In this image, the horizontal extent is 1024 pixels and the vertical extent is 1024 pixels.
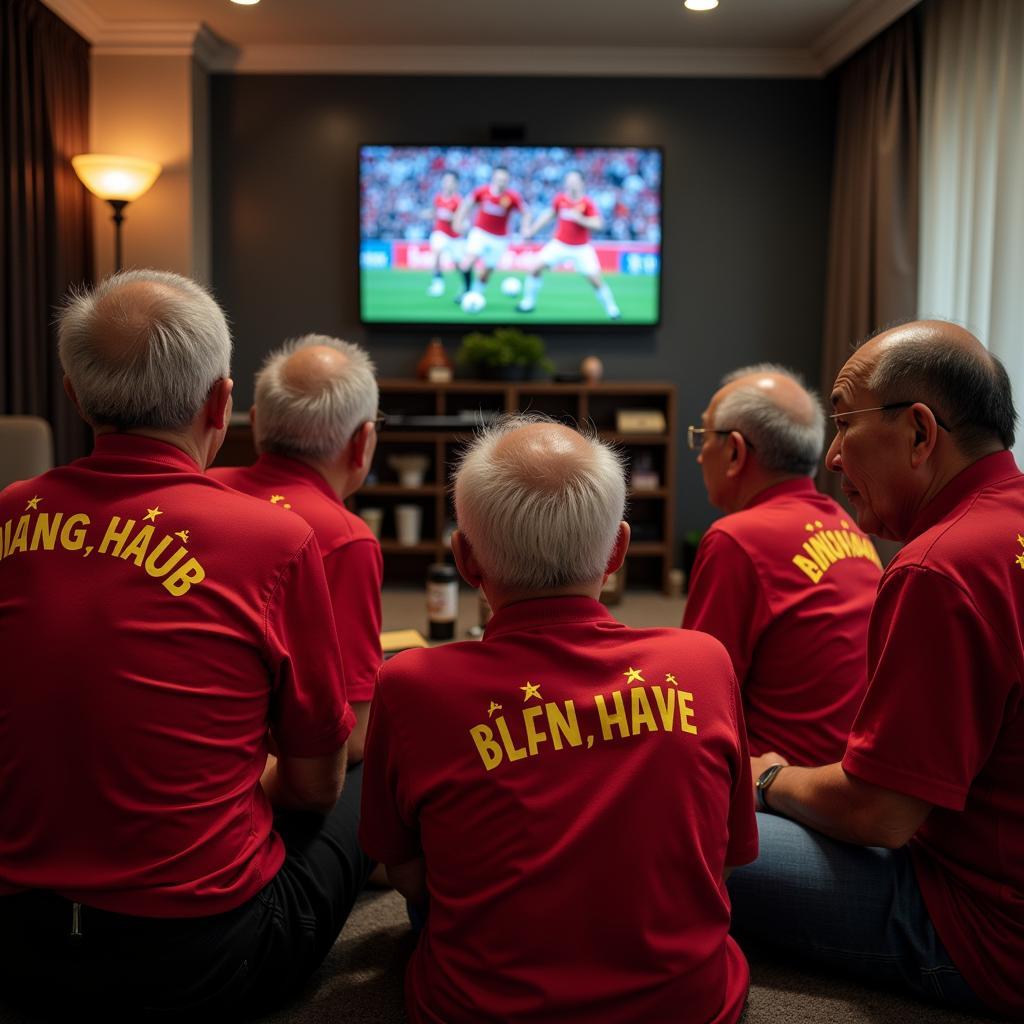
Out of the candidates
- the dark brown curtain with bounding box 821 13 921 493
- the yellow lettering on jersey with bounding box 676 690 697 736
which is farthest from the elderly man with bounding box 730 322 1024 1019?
the dark brown curtain with bounding box 821 13 921 493

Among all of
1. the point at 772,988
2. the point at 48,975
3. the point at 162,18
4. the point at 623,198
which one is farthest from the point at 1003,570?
the point at 162,18

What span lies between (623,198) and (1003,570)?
427 centimetres

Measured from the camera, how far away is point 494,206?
16.8 ft

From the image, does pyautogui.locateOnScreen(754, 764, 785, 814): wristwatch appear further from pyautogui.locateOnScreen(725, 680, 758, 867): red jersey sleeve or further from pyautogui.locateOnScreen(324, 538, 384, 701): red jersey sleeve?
pyautogui.locateOnScreen(324, 538, 384, 701): red jersey sleeve

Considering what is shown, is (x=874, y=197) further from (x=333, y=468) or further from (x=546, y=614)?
(x=546, y=614)

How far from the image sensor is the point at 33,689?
3.74ft

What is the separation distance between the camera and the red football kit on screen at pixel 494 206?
5.11 m

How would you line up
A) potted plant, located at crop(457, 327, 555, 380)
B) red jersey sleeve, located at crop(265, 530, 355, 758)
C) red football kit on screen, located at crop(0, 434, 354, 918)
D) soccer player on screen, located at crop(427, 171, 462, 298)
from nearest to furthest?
1. red football kit on screen, located at crop(0, 434, 354, 918)
2. red jersey sleeve, located at crop(265, 530, 355, 758)
3. potted plant, located at crop(457, 327, 555, 380)
4. soccer player on screen, located at crop(427, 171, 462, 298)

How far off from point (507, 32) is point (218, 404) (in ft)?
13.6

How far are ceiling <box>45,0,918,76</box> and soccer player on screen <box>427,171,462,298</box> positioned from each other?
2.08 feet

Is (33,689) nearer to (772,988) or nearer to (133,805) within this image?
(133,805)

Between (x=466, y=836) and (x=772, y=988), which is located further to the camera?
(x=772, y=988)

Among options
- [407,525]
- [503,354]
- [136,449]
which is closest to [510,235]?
[503,354]

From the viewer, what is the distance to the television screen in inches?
200
